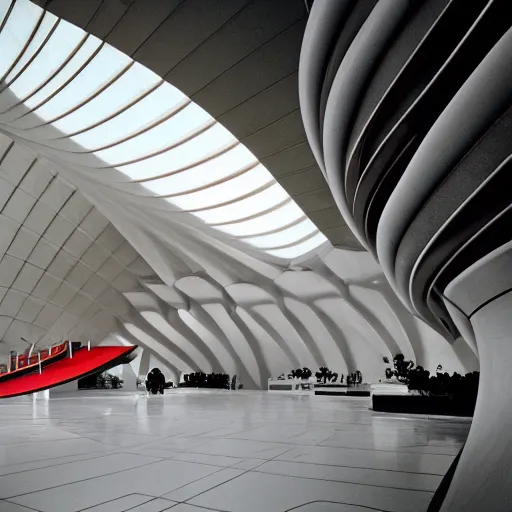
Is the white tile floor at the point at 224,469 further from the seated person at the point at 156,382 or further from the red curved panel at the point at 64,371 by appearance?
the seated person at the point at 156,382

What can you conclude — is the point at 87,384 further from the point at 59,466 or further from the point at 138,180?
the point at 59,466

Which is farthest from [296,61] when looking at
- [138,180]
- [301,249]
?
[301,249]

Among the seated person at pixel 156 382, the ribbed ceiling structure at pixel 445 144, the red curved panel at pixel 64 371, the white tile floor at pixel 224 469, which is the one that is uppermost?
the ribbed ceiling structure at pixel 445 144

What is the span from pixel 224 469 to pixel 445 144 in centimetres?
343

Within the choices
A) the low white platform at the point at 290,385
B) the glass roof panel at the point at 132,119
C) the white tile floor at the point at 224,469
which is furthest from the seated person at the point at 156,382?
the white tile floor at the point at 224,469

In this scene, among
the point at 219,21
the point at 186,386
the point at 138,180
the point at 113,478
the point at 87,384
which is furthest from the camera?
the point at 87,384

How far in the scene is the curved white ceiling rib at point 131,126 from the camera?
1527 cm

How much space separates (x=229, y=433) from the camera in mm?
6371

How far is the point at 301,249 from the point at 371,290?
181 inches

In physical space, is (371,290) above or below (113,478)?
above

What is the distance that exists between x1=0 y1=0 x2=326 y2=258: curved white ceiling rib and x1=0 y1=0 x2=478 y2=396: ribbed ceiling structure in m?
0.07

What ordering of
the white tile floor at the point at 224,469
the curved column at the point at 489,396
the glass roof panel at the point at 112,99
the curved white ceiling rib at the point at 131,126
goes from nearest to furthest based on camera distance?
the curved column at the point at 489,396
the white tile floor at the point at 224,469
the curved white ceiling rib at the point at 131,126
the glass roof panel at the point at 112,99

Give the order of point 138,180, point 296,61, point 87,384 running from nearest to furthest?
point 296,61, point 138,180, point 87,384

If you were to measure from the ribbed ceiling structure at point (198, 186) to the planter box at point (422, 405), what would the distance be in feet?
22.6
